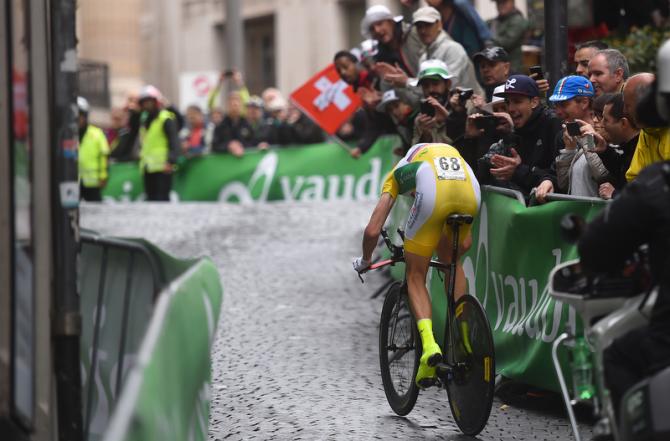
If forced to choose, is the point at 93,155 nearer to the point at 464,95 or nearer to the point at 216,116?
the point at 216,116

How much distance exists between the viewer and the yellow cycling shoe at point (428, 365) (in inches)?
318

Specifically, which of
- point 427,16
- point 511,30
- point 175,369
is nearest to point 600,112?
point 427,16

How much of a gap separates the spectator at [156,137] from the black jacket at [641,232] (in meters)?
15.5

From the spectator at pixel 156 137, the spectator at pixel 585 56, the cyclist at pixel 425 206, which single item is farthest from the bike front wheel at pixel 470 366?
the spectator at pixel 156 137

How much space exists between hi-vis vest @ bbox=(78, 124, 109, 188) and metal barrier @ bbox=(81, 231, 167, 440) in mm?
13142

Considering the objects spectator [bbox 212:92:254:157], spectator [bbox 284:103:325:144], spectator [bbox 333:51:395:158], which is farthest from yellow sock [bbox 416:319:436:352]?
spectator [bbox 212:92:254:157]

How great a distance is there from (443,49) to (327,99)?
15.4ft

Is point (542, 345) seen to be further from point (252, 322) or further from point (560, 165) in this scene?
point (252, 322)

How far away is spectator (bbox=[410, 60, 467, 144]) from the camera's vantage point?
11.0 metres

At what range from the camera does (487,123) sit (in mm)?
10336

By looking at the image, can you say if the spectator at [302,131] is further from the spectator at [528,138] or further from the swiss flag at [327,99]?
the spectator at [528,138]

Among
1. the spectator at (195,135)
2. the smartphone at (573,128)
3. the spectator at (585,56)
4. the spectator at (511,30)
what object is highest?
the spectator at (511,30)

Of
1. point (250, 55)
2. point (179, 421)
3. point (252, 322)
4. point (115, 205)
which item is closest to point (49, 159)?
point (179, 421)

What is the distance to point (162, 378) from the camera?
4867 mm
